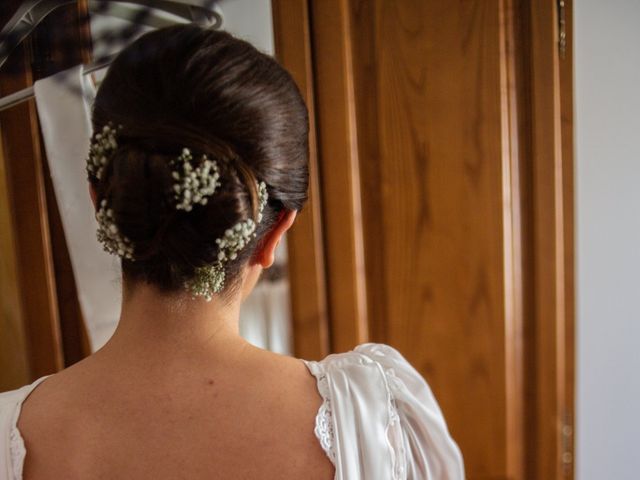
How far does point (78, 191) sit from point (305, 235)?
0.38 m

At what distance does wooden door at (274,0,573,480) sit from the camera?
74 centimetres

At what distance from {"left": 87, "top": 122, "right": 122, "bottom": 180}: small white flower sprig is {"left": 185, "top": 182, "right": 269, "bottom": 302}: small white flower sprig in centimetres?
14

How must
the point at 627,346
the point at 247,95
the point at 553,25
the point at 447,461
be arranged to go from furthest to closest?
the point at 627,346 < the point at 553,25 < the point at 447,461 < the point at 247,95

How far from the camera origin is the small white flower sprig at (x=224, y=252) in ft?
1.50

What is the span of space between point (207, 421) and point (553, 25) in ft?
2.55

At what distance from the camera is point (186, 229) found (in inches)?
17.5

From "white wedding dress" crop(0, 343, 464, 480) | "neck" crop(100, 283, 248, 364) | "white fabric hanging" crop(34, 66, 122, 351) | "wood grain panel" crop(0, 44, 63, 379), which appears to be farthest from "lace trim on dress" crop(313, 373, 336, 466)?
"wood grain panel" crop(0, 44, 63, 379)

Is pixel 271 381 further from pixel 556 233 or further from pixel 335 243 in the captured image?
pixel 556 233

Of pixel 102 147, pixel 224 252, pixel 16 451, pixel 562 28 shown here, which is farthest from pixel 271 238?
pixel 562 28

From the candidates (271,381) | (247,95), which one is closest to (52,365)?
(271,381)

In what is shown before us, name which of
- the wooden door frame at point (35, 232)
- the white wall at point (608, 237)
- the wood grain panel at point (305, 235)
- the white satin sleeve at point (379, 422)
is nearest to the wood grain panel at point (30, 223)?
the wooden door frame at point (35, 232)

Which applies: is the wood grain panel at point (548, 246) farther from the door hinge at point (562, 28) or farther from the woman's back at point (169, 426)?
the woman's back at point (169, 426)

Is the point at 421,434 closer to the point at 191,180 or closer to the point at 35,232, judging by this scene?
the point at 191,180

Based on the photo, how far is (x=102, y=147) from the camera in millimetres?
461
